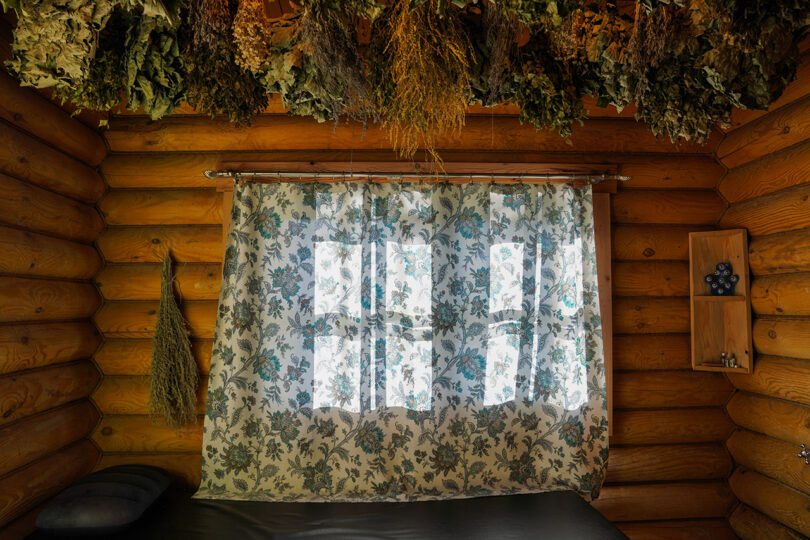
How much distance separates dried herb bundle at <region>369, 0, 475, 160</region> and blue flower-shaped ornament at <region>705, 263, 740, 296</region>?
175 cm

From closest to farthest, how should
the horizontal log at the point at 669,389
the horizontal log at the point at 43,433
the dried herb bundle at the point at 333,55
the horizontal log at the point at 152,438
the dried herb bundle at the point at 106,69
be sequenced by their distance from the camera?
1. the dried herb bundle at the point at 333,55
2. the dried herb bundle at the point at 106,69
3. the horizontal log at the point at 43,433
4. the horizontal log at the point at 152,438
5. the horizontal log at the point at 669,389

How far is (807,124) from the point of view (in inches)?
81.0

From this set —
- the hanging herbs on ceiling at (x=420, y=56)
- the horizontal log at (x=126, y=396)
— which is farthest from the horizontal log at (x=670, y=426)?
the horizontal log at (x=126, y=396)

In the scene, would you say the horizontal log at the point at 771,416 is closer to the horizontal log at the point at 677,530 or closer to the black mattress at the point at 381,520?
the horizontal log at the point at 677,530

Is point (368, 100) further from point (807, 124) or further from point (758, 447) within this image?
point (758, 447)

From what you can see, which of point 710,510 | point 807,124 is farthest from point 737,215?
point 710,510

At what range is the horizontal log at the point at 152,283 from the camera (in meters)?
2.44

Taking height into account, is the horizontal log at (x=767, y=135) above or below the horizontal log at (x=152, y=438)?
above

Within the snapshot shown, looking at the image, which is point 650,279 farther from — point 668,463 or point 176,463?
point 176,463

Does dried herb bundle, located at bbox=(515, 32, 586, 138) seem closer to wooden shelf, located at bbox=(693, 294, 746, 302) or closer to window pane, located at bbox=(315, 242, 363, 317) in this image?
window pane, located at bbox=(315, 242, 363, 317)

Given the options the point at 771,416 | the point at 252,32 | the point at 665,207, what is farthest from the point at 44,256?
the point at 771,416

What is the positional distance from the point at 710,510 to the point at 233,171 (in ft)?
10.7

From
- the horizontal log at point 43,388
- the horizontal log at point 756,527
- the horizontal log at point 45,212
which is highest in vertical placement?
the horizontal log at point 45,212

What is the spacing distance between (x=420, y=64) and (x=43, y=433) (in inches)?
92.7
